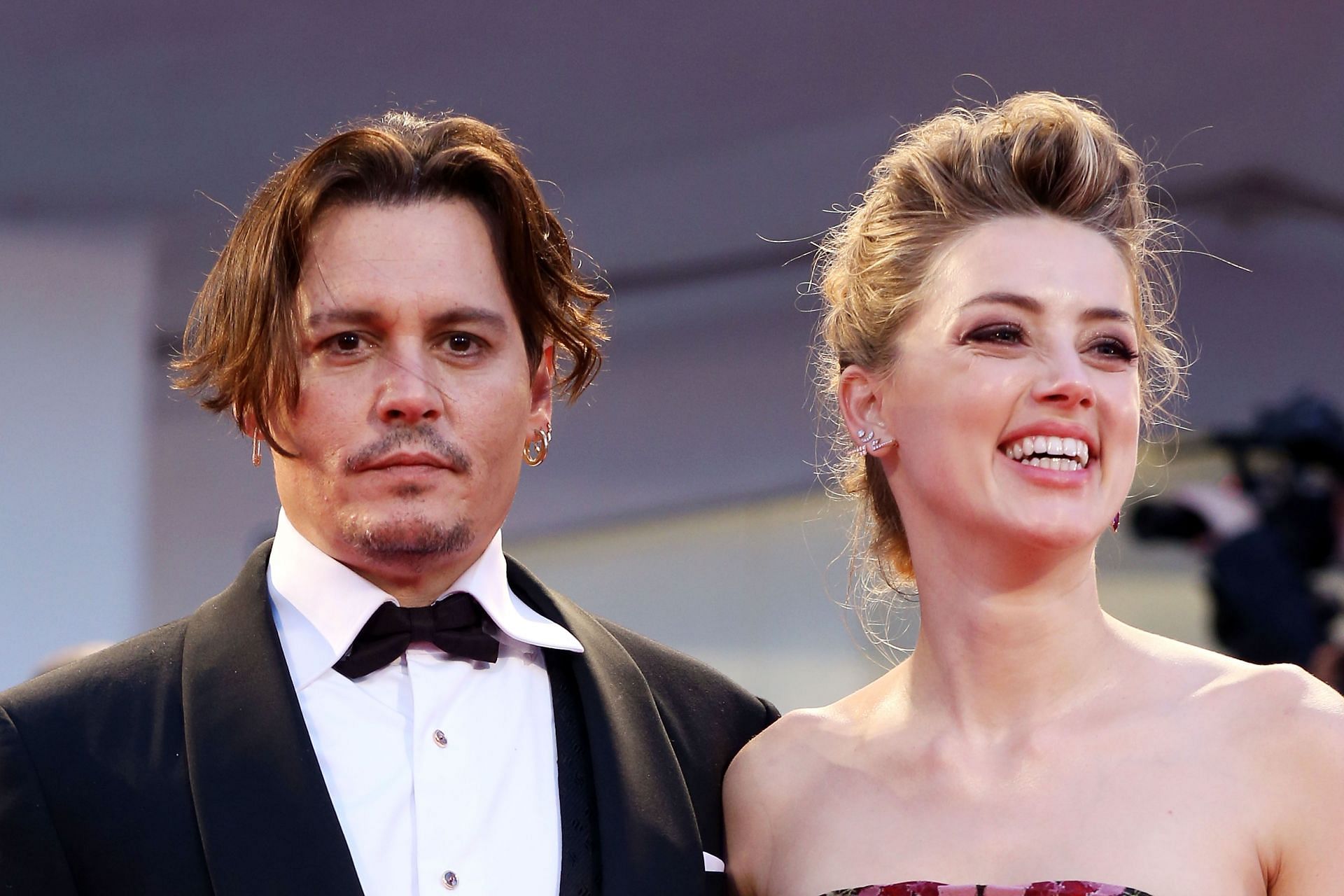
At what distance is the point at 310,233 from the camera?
213cm

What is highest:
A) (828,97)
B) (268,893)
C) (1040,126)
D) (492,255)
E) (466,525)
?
(828,97)

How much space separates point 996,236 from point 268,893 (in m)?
1.23

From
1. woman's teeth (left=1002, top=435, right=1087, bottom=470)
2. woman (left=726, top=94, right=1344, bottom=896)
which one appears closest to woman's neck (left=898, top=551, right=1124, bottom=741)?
woman (left=726, top=94, right=1344, bottom=896)

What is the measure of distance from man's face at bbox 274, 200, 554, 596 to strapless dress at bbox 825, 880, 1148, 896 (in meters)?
0.66

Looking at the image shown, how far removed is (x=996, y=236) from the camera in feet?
7.26

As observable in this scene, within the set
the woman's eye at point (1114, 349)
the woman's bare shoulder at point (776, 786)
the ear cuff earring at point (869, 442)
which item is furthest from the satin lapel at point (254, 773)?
the woman's eye at point (1114, 349)

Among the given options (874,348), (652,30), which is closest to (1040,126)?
(874,348)

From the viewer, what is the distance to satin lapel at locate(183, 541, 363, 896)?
1.76m

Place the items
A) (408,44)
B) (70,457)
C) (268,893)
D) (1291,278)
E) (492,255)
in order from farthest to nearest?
(1291,278) < (70,457) < (408,44) < (492,255) < (268,893)

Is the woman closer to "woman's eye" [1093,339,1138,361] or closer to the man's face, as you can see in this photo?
"woman's eye" [1093,339,1138,361]

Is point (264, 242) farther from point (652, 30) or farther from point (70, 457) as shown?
point (70, 457)

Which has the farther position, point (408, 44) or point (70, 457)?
point (70, 457)

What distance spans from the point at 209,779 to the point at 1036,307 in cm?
116

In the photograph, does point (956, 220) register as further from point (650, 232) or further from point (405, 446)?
point (650, 232)
